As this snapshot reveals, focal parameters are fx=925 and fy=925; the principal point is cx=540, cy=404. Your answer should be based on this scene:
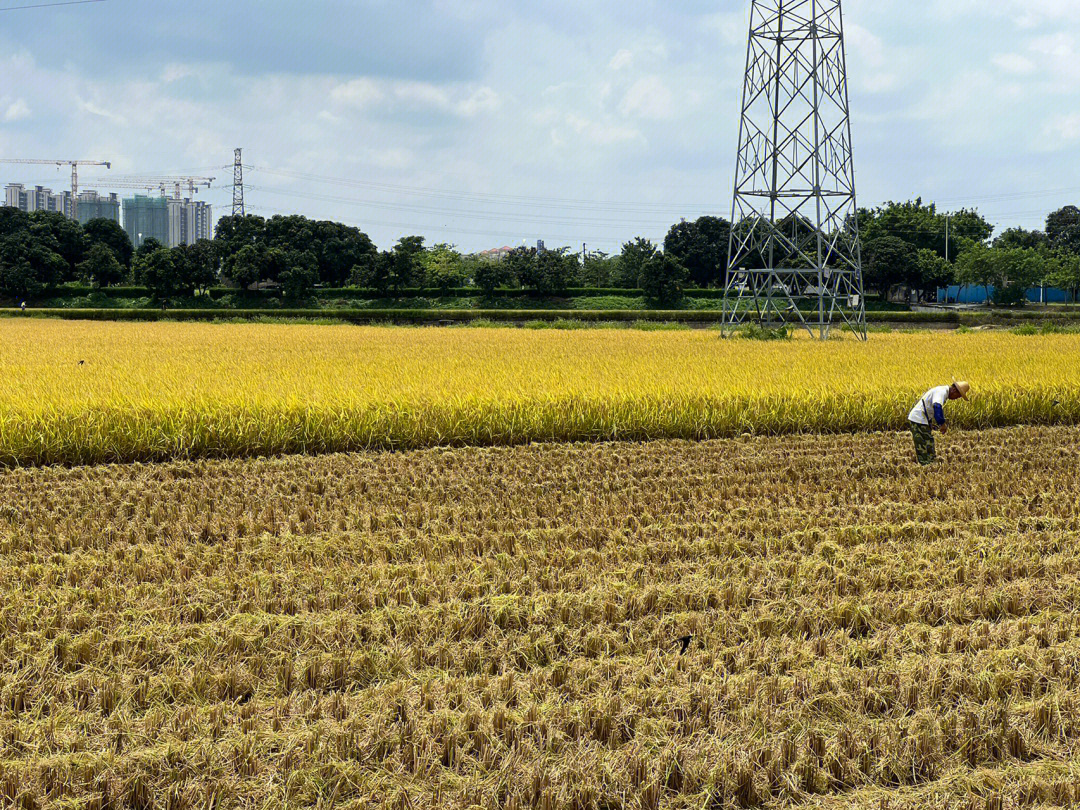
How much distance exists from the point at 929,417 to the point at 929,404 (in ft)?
0.48

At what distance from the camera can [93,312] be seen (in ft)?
149

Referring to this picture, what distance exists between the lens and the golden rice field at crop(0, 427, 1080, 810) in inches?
130

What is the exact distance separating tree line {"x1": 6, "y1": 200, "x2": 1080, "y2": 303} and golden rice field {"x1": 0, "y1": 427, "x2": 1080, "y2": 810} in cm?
4479

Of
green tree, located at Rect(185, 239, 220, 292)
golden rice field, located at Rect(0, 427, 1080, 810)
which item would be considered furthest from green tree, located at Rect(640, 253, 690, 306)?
golden rice field, located at Rect(0, 427, 1080, 810)

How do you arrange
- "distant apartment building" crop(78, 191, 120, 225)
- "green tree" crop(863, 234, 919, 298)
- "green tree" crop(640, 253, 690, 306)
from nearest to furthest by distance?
"green tree" crop(640, 253, 690, 306)
"green tree" crop(863, 234, 919, 298)
"distant apartment building" crop(78, 191, 120, 225)

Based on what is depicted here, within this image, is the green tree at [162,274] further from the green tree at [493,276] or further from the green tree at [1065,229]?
the green tree at [1065,229]

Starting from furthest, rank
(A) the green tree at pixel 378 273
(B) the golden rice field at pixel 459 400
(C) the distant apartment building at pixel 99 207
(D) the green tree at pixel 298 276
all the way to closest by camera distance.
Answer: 1. (C) the distant apartment building at pixel 99 207
2. (A) the green tree at pixel 378 273
3. (D) the green tree at pixel 298 276
4. (B) the golden rice field at pixel 459 400

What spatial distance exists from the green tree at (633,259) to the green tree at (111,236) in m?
37.9

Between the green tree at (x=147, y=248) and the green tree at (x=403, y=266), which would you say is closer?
the green tree at (x=403, y=266)

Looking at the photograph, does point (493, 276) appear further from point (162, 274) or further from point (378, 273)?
point (162, 274)

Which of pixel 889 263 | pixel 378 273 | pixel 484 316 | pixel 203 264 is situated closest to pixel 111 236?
pixel 203 264

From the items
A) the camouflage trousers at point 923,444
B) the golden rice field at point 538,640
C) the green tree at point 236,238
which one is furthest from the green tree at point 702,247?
the golden rice field at point 538,640

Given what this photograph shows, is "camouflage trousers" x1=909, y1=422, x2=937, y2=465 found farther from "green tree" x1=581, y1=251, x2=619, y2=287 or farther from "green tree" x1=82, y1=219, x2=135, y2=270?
"green tree" x1=82, y1=219, x2=135, y2=270

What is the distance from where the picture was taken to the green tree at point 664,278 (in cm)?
5078
